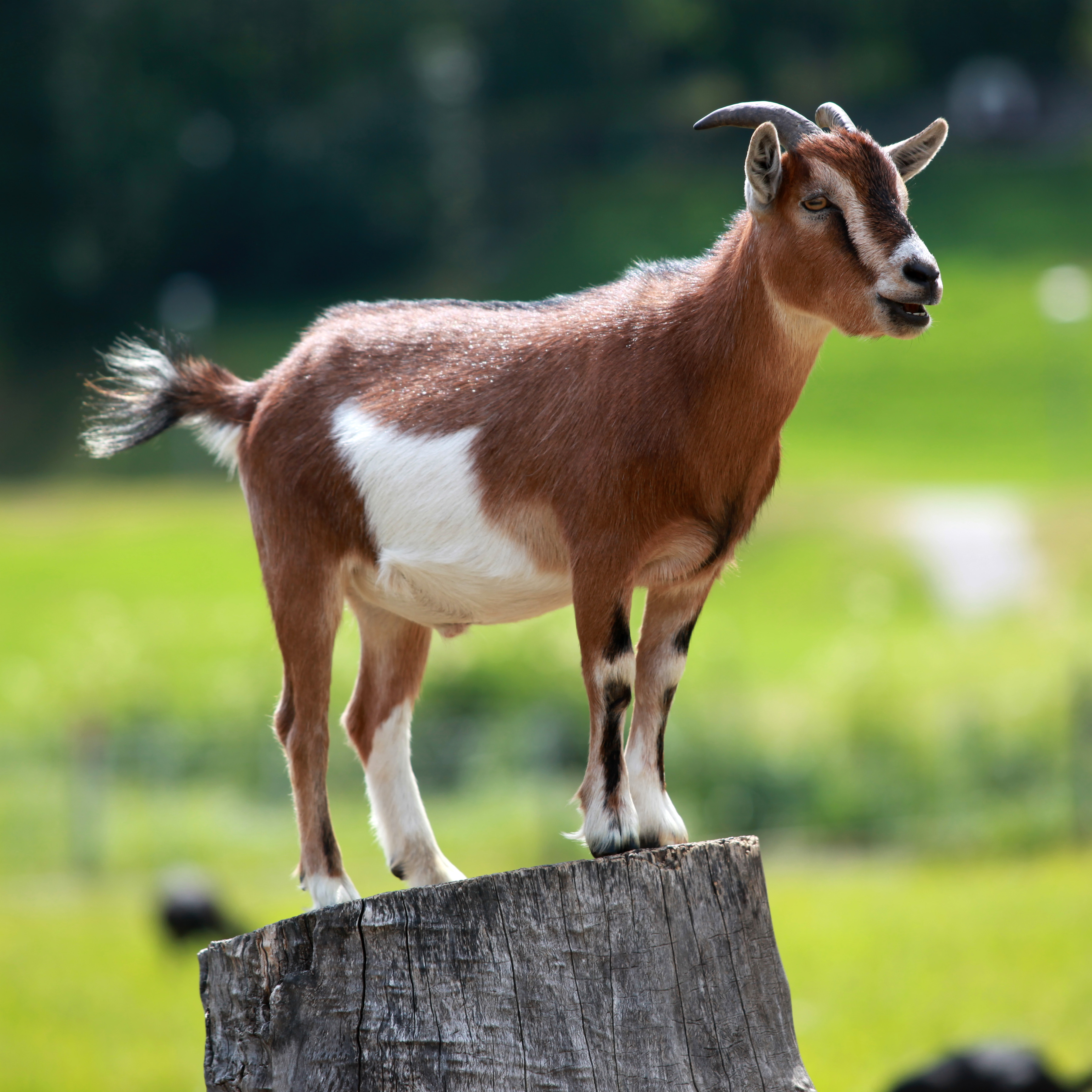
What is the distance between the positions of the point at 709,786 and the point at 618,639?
14.5 meters

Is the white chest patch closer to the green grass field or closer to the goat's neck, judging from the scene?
the goat's neck

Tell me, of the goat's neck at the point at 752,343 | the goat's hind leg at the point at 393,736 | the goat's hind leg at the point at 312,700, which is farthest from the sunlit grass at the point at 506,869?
the goat's neck at the point at 752,343

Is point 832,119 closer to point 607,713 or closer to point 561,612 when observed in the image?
point 607,713

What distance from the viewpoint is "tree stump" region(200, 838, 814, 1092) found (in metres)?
4.54

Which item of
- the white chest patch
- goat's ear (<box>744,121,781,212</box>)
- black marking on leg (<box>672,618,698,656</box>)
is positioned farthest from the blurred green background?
goat's ear (<box>744,121,781,212</box>)

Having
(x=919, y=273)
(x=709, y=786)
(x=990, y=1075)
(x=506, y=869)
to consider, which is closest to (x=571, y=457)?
(x=919, y=273)

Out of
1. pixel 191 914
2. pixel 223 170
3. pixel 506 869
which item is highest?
pixel 223 170

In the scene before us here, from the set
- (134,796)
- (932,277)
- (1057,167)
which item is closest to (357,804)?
(134,796)

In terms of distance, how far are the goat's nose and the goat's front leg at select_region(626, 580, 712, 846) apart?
136cm

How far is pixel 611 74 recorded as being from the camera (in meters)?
62.6

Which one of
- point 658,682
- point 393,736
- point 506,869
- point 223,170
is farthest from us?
point 223,170

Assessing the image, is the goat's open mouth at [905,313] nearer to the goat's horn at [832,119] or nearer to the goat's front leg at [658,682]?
the goat's horn at [832,119]

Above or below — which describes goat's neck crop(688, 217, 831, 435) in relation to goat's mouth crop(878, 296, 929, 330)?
above

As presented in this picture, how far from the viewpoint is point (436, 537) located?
16.5 feet
